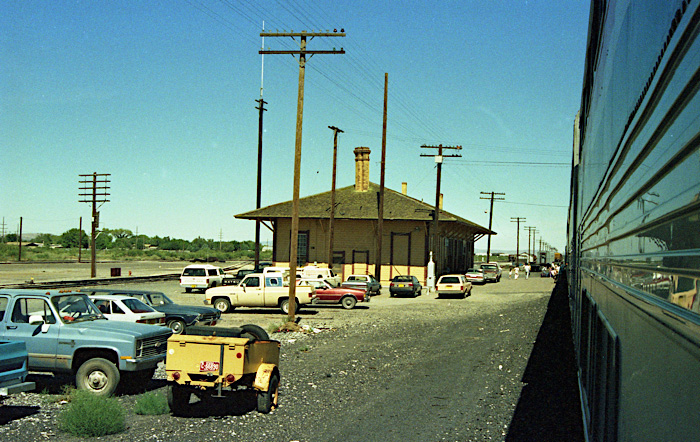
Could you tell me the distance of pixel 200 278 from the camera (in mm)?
40500

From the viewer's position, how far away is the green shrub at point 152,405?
10.5m

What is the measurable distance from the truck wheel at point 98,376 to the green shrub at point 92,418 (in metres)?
1.54

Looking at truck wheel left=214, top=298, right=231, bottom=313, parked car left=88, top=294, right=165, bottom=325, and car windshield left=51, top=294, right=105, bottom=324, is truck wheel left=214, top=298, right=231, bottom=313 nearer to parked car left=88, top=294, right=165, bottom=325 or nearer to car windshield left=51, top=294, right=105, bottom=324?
parked car left=88, top=294, right=165, bottom=325

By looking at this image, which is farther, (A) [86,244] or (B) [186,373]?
(A) [86,244]

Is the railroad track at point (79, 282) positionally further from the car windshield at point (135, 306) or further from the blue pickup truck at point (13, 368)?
the blue pickup truck at point (13, 368)

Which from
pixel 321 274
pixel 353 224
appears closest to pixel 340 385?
pixel 321 274

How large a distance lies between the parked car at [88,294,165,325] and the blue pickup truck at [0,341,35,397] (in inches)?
254

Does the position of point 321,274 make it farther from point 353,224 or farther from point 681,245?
point 681,245

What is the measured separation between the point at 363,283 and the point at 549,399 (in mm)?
28356

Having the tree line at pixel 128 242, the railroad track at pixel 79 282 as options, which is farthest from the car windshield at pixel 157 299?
the tree line at pixel 128 242

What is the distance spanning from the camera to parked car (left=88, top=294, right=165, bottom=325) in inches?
648

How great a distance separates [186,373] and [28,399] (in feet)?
11.5

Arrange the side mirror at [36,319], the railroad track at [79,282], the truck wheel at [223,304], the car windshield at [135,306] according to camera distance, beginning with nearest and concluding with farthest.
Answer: the side mirror at [36,319] → the car windshield at [135,306] → the truck wheel at [223,304] → the railroad track at [79,282]

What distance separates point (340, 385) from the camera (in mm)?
12578
